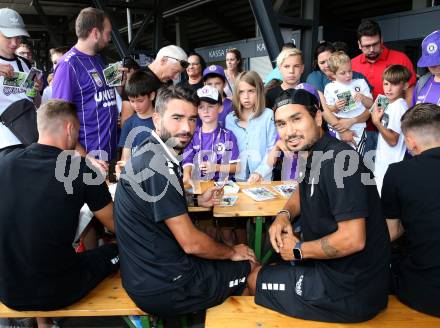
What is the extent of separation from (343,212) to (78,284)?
1530 millimetres

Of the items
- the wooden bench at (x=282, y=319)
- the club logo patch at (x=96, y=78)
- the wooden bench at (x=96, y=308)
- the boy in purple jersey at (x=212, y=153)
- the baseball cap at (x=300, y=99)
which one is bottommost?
the wooden bench at (x=96, y=308)

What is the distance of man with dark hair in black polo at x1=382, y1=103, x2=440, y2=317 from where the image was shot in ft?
6.12

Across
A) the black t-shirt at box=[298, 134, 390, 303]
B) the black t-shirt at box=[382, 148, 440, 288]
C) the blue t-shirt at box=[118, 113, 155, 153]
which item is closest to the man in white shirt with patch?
the blue t-shirt at box=[118, 113, 155, 153]

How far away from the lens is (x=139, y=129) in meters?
3.67

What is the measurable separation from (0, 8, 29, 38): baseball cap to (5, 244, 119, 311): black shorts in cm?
194

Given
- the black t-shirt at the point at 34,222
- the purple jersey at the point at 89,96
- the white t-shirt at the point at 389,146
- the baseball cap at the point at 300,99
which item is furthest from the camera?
the white t-shirt at the point at 389,146

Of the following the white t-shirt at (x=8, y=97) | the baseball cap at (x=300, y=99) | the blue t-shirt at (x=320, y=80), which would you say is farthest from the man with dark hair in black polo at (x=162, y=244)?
the blue t-shirt at (x=320, y=80)

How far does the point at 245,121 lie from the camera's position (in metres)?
3.82

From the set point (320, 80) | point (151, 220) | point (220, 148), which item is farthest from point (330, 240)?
point (320, 80)

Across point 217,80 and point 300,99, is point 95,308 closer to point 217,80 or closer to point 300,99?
point 300,99

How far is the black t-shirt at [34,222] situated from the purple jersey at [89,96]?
146cm

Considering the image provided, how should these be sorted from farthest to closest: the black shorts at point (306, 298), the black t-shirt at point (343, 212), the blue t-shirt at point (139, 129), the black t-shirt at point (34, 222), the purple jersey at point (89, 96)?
the blue t-shirt at point (139, 129) < the purple jersey at point (89, 96) < the black t-shirt at point (34, 222) < the black shorts at point (306, 298) < the black t-shirt at point (343, 212)

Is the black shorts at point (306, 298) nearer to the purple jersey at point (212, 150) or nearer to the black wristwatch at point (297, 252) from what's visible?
the black wristwatch at point (297, 252)

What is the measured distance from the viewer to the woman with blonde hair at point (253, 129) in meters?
3.69
